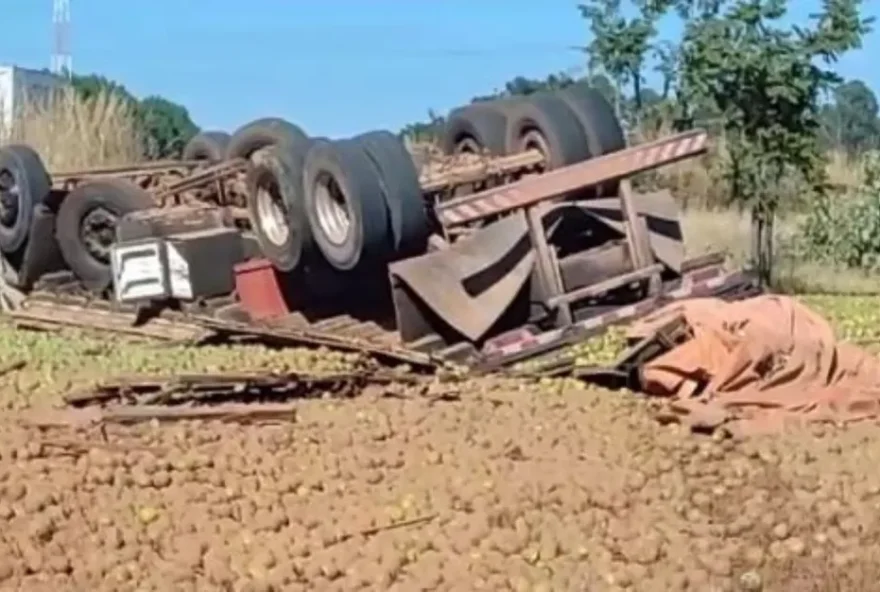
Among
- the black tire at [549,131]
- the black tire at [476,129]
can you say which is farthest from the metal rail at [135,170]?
the black tire at [549,131]

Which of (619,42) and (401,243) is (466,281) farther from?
(619,42)

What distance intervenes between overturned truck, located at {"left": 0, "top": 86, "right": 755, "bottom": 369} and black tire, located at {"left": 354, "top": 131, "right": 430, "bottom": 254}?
11mm

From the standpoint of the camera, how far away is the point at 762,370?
33.2 ft

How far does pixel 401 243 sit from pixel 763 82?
7.36 meters

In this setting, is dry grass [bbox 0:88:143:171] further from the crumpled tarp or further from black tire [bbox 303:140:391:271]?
the crumpled tarp

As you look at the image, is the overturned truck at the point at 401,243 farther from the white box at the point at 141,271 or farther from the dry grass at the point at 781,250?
the dry grass at the point at 781,250

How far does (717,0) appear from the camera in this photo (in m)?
19.9

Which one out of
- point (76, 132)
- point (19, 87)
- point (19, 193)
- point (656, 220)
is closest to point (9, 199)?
point (19, 193)

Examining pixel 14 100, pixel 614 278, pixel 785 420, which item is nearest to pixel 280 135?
pixel 614 278

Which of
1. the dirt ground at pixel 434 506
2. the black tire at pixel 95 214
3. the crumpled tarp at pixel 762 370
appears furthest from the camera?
the black tire at pixel 95 214

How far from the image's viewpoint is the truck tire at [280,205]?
14.2 meters

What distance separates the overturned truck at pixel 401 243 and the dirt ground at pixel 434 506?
336 cm

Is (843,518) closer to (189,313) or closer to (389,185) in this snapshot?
(389,185)

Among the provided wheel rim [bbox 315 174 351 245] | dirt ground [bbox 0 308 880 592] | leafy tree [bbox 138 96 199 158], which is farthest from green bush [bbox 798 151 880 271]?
dirt ground [bbox 0 308 880 592]
